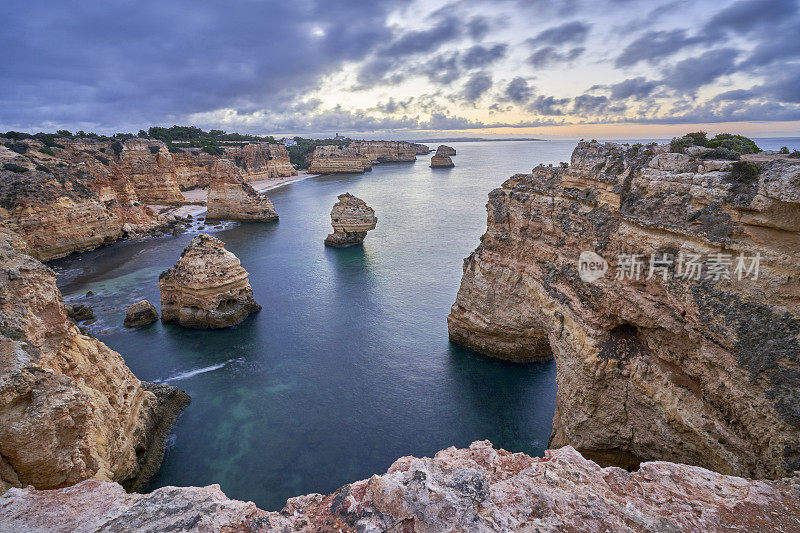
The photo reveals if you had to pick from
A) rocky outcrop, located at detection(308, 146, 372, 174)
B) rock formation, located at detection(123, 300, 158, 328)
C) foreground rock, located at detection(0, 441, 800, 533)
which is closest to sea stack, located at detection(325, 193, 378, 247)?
rock formation, located at detection(123, 300, 158, 328)

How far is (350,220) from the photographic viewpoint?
4481 centimetres

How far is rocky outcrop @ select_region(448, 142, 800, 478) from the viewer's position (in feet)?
28.5

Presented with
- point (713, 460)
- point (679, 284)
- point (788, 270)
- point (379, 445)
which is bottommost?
point (379, 445)

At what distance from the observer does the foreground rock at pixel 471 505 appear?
618cm

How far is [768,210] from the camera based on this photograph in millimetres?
8750

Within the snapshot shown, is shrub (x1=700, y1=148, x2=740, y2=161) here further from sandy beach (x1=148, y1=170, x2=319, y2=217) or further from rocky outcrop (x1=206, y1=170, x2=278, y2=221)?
sandy beach (x1=148, y1=170, x2=319, y2=217)

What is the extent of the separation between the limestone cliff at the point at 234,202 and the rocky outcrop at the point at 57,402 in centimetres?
4768

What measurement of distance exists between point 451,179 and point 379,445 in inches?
3874

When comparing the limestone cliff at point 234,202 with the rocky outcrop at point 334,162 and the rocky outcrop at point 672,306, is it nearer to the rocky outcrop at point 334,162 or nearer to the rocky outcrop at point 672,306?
the rocky outcrop at point 672,306

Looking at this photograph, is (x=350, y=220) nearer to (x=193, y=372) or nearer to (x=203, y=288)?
(x=203, y=288)

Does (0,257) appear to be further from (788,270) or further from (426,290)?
(426,290)

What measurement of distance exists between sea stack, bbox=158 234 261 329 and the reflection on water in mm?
951

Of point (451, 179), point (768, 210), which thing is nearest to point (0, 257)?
point (768, 210)

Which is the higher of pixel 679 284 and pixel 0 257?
pixel 0 257
